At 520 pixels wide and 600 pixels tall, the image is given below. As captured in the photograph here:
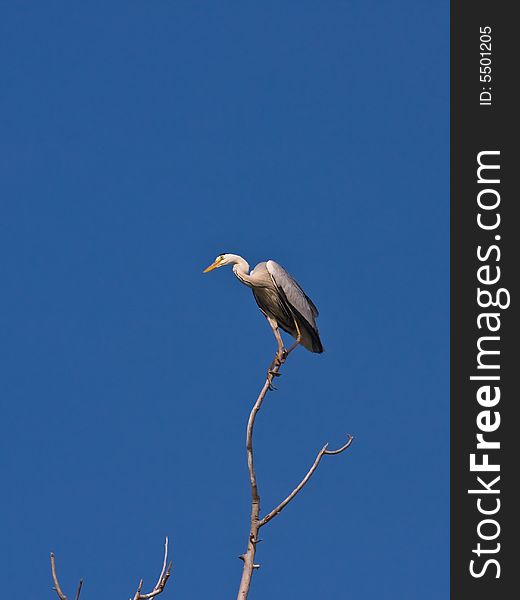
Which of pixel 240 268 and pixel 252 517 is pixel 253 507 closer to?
pixel 252 517

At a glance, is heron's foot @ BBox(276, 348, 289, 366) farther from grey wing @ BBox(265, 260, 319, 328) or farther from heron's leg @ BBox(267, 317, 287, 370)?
grey wing @ BBox(265, 260, 319, 328)

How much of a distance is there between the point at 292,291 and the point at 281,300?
0.17 m

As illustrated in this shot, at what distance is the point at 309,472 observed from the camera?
30.3 ft

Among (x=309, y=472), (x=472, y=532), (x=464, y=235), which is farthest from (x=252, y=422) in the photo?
(x=464, y=235)

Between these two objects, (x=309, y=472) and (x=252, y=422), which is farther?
(x=252, y=422)

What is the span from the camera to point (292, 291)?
48.1 ft

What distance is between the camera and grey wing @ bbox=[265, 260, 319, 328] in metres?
14.6

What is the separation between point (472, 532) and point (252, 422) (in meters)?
3.09

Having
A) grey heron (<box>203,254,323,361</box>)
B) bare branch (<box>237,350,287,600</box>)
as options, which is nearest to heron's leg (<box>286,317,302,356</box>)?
grey heron (<box>203,254,323,361</box>)

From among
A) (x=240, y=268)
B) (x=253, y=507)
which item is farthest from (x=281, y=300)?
(x=253, y=507)

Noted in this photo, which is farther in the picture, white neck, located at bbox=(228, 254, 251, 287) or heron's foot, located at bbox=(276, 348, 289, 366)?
white neck, located at bbox=(228, 254, 251, 287)

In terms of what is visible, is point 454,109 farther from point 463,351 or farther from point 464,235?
point 463,351

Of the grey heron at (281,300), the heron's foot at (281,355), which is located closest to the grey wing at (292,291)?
the grey heron at (281,300)

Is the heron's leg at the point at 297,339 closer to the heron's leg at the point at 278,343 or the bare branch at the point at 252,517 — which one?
the heron's leg at the point at 278,343
